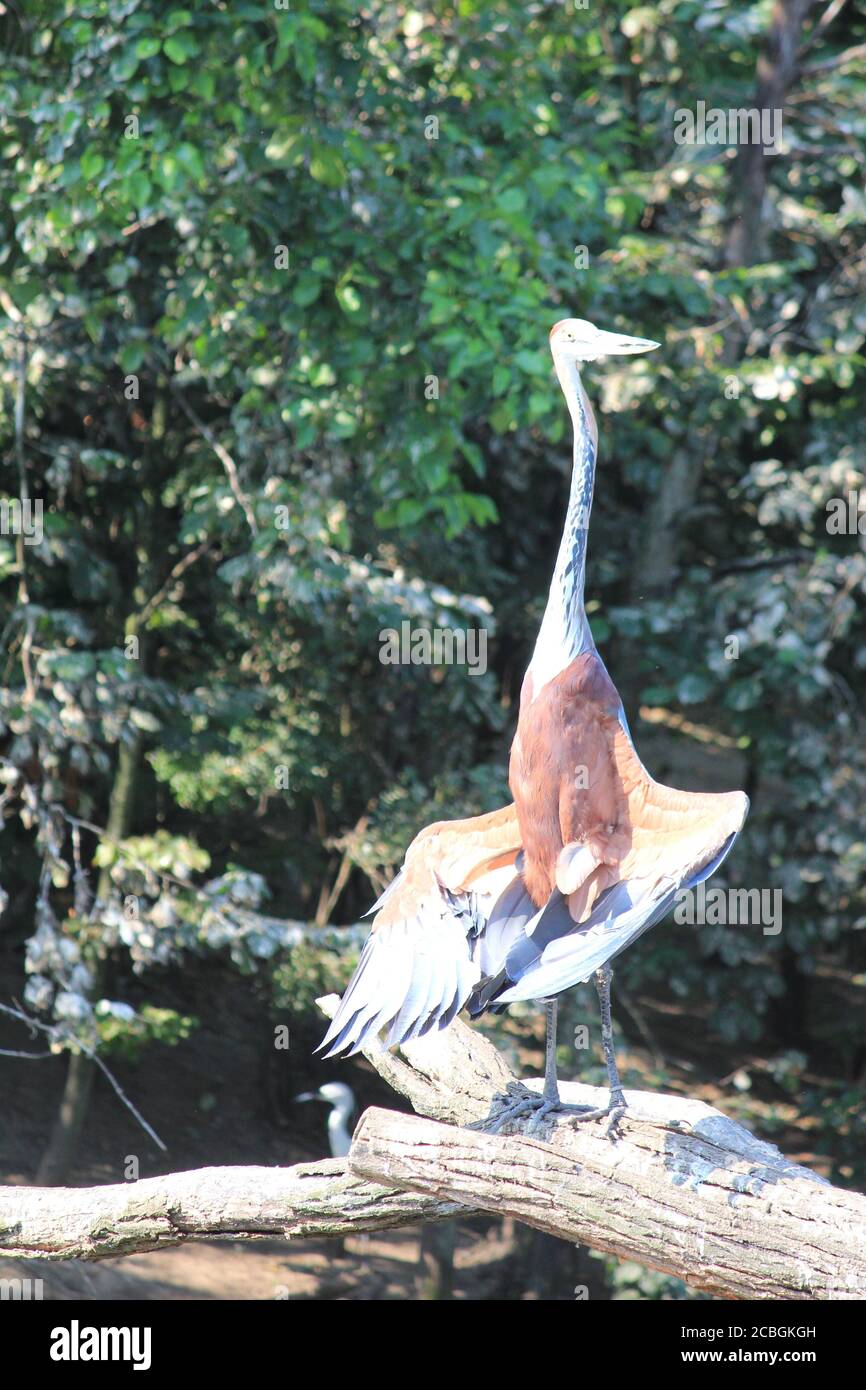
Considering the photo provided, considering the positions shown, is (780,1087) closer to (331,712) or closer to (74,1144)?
(331,712)

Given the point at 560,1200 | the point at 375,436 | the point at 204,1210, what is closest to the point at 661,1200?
the point at 560,1200

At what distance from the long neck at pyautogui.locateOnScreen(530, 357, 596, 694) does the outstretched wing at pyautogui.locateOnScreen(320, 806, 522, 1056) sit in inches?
13.9

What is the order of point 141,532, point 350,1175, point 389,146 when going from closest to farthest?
1. point 350,1175
2. point 389,146
3. point 141,532

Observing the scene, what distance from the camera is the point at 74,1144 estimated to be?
6.80 meters

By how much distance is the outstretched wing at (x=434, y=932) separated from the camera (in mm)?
3189

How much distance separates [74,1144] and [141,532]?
9.08ft

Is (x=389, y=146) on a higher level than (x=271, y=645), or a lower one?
higher

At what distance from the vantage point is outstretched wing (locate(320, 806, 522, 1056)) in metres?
3.19

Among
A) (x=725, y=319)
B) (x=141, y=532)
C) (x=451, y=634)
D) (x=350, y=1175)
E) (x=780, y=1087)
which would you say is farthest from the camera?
(x=780, y=1087)

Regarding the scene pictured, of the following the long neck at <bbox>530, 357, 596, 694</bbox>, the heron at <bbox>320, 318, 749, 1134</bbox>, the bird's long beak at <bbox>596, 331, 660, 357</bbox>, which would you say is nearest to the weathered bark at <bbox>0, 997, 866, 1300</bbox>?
the heron at <bbox>320, 318, 749, 1134</bbox>

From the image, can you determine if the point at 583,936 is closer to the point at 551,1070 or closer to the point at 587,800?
the point at 587,800

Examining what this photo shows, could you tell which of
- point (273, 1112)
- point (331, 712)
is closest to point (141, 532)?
point (331, 712)

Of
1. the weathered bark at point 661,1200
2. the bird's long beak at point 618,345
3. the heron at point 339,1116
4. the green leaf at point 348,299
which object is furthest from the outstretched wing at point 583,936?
the heron at point 339,1116

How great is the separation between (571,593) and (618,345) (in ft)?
1.93
